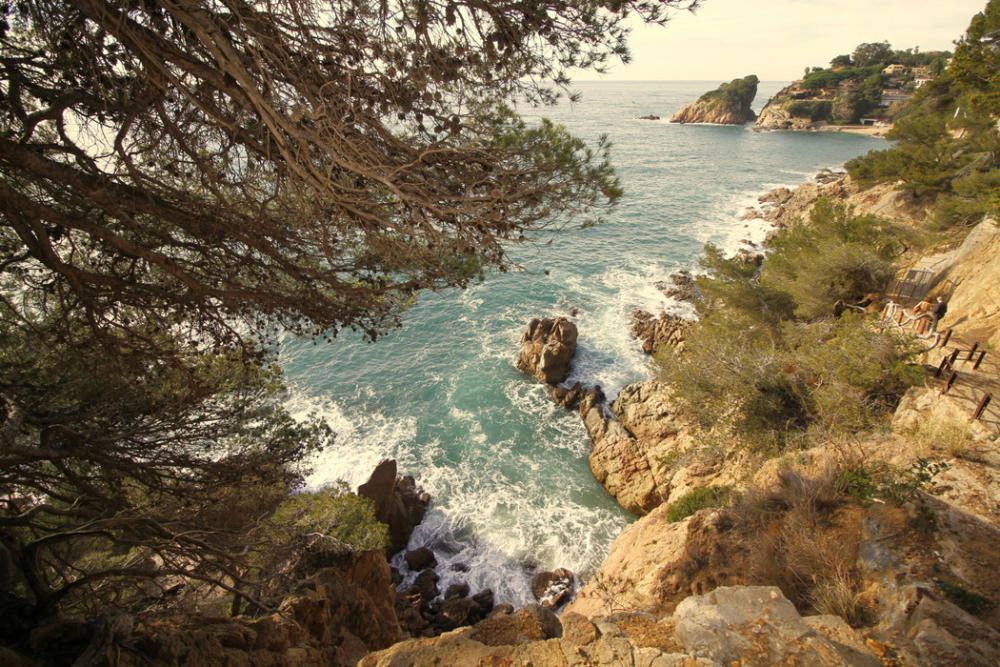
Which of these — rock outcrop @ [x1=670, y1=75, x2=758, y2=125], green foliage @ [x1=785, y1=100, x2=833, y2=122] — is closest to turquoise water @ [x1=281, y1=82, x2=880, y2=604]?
green foliage @ [x1=785, y1=100, x2=833, y2=122]

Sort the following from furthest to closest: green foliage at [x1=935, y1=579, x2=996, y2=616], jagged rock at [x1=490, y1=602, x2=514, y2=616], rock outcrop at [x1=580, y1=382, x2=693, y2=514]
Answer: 1. rock outcrop at [x1=580, y1=382, x2=693, y2=514]
2. jagged rock at [x1=490, y1=602, x2=514, y2=616]
3. green foliage at [x1=935, y1=579, x2=996, y2=616]

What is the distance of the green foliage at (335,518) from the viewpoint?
743cm

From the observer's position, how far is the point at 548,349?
1858 cm

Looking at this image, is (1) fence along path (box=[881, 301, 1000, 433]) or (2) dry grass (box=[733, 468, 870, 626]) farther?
(1) fence along path (box=[881, 301, 1000, 433])

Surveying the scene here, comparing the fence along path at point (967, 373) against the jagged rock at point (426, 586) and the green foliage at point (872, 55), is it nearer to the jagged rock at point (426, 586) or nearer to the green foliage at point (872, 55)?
the jagged rock at point (426, 586)

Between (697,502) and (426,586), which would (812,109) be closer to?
(697,502)

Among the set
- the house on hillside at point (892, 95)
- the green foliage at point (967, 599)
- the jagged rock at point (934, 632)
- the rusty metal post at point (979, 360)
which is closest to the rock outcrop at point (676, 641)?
the jagged rock at point (934, 632)

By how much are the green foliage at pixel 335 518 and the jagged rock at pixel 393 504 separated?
4.30 metres

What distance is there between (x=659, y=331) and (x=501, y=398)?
7.68 m

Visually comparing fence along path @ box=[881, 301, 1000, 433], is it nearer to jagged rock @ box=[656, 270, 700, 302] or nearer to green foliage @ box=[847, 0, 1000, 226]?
green foliage @ box=[847, 0, 1000, 226]

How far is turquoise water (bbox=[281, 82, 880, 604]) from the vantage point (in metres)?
13.0

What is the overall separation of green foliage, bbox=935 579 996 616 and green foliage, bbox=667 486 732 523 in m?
3.33

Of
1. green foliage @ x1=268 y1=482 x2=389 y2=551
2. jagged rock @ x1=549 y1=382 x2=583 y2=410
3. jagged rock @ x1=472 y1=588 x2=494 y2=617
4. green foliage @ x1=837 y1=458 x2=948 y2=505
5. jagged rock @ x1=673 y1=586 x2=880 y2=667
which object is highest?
jagged rock @ x1=673 y1=586 x2=880 y2=667

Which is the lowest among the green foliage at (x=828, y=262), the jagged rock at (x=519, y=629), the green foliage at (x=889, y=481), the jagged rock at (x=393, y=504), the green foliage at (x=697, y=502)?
the jagged rock at (x=393, y=504)
